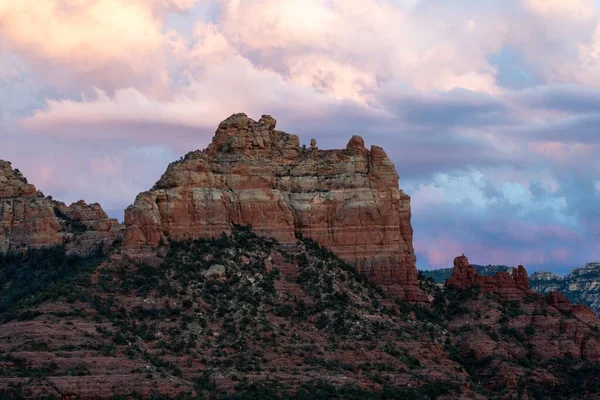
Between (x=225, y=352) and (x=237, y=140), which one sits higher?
(x=237, y=140)

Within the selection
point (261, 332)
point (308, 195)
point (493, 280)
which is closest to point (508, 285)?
point (493, 280)

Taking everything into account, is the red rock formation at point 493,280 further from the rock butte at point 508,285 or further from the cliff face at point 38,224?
the cliff face at point 38,224

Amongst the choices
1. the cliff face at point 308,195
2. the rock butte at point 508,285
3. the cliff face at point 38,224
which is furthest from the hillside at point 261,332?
the cliff face at point 308,195

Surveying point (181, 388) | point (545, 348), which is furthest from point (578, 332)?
point (181, 388)

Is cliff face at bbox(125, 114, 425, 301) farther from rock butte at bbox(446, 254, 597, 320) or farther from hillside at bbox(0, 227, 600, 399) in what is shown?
rock butte at bbox(446, 254, 597, 320)

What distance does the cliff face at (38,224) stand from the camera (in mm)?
178000

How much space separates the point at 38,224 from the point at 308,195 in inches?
1054

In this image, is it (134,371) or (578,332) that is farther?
(578,332)

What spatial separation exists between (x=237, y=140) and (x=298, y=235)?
10.7m

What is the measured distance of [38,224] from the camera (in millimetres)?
178000

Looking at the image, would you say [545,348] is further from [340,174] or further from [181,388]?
[181,388]

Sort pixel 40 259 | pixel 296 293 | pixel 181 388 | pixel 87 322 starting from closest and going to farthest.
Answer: pixel 181 388 < pixel 87 322 < pixel 296 293 < pixel 40 259

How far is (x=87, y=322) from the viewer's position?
5901 inches

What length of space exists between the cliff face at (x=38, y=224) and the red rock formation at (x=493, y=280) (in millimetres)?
34376
